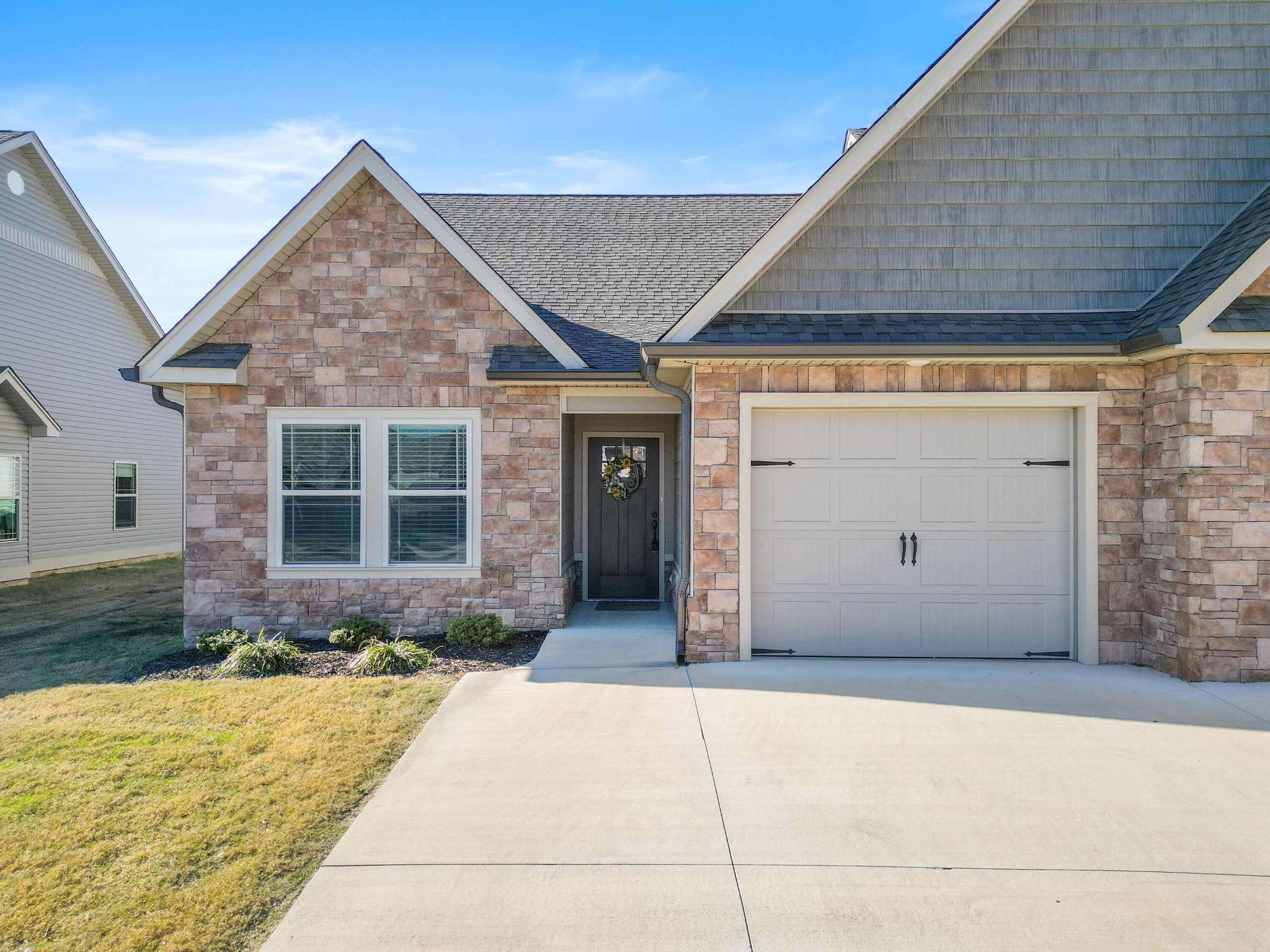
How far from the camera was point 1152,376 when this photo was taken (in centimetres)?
701

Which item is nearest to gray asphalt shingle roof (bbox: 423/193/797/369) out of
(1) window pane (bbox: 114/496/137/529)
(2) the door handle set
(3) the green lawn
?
(2) the door handle set

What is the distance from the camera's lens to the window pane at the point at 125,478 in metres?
17.4

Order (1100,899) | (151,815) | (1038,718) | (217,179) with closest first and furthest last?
(1100,899), (151,815), (1038,718), (217,179)

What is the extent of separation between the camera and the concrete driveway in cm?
327

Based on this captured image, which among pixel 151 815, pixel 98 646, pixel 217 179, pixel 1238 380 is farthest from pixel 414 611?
pixel 217 179

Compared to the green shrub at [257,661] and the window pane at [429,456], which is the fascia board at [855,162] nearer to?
the window pane at [429,456]

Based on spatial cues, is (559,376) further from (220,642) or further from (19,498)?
A: (19,498)

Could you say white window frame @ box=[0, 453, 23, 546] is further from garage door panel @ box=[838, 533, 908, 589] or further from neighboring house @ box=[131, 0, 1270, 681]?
garage door panel @ box=[838, 533, 908, 589]

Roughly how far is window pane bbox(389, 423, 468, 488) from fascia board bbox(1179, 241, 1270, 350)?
6.72m

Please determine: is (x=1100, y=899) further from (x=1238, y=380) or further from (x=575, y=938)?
(x=1238, y=380)

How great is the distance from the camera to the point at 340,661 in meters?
7.57

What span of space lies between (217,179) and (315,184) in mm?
6513

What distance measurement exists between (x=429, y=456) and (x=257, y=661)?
2623mm

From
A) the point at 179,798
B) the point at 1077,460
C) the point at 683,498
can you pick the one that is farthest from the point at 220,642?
the point at 1077,460
